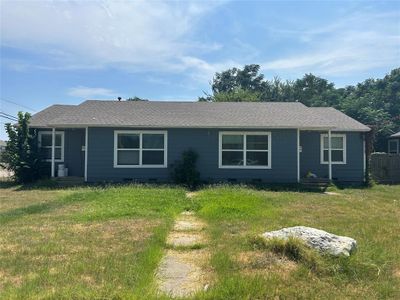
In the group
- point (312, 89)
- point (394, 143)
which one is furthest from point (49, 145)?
point (312, 89)

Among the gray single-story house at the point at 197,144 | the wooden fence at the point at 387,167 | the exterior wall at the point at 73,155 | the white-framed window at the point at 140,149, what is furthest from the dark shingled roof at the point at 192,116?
the wooden fence at the point at 387,167

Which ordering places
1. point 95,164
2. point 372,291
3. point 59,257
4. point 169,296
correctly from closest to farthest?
1. point 169,296
2. point 372,291
3. point 59,257
4. point 95,164

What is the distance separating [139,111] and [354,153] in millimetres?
10442

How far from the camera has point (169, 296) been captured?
13.9 feet

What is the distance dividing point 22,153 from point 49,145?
156 centimetres

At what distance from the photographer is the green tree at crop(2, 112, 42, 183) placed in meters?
17.5

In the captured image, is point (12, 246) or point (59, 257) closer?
point (59, 257)

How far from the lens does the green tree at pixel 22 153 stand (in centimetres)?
1748

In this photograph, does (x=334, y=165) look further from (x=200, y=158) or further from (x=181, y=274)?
(x=181, y=274)

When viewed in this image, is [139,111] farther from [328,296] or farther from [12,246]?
[328,296]

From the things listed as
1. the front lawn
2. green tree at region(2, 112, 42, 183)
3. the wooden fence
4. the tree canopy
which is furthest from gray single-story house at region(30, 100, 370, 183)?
the tree canopy

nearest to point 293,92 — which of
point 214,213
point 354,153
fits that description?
point 354,153

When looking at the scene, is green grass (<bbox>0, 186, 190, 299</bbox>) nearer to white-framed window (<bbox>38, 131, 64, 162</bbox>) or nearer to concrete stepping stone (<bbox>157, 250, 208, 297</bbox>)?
concrete stepping stone (<bbox>157, 250, 208, 297</bbox>)

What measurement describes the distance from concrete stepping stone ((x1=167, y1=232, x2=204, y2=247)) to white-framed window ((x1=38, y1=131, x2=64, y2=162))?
12.6 metres
